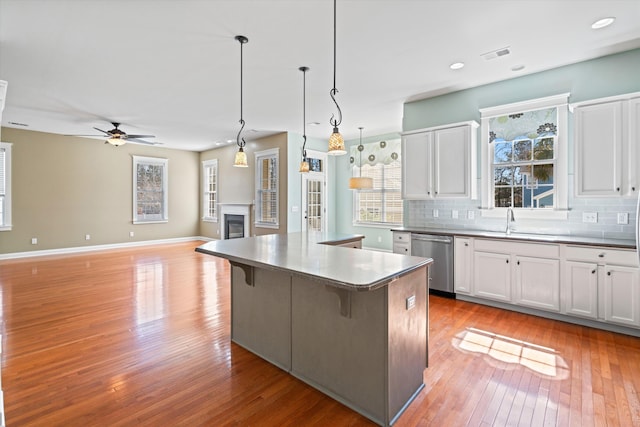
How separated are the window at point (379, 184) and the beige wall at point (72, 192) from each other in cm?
570

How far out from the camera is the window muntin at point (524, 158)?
3.82m

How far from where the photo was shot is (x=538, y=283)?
3.48 m

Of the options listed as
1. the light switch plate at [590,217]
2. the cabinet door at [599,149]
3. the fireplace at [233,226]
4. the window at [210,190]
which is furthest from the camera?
the window at [210,190]

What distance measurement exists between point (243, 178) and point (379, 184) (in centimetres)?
365

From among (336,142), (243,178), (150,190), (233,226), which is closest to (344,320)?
(336,142)

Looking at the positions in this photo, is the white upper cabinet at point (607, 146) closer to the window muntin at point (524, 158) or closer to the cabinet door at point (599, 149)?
the cabinet door at point (599, 149)

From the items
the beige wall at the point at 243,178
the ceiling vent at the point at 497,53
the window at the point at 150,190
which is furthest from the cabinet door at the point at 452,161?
the window at the point at 150,190

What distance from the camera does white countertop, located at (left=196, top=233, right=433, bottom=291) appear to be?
5.58 ft

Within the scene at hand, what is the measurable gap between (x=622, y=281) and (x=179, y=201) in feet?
32.5

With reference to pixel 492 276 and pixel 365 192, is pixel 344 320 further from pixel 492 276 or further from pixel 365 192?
pixel 365 192

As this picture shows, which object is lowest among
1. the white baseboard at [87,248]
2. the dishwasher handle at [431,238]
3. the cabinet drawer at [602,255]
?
the white baseboard at [87,248]

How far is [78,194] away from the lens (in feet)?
25.2

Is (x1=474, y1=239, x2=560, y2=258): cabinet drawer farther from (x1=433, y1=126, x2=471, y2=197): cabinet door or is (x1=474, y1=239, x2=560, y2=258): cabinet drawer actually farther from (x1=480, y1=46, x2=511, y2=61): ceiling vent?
(x1=480, y1=46, x2=511, y2=61): ceiling vent

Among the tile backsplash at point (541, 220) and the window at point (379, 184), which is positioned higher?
the window at point (379, 184)
